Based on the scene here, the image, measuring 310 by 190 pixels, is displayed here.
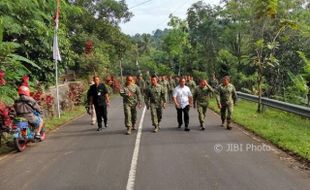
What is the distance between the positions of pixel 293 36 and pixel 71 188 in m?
22.2

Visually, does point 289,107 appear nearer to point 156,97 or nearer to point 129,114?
point 156,97

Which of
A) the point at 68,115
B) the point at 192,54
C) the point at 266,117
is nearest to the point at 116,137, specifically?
the point at 266,117

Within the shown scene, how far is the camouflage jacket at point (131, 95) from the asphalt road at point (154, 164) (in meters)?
1.14

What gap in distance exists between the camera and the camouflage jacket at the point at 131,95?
15.2 meters

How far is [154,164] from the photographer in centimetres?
980

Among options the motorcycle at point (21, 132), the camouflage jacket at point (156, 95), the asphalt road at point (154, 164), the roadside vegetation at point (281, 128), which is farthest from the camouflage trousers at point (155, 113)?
the motorcycle at point (21, 132)

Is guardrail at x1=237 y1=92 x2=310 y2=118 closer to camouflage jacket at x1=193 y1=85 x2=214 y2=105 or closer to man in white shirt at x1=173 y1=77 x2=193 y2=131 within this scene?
camouflage jacket at x1=193 y1=85 x2=214 y2=105

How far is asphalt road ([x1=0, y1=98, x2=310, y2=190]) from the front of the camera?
8.25 metres

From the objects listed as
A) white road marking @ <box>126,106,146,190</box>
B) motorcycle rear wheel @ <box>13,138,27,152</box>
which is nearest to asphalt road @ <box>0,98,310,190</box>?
white road marking @ <box>126,106,146,190</box>

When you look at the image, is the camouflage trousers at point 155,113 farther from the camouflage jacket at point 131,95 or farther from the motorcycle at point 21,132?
the motorcycle at point 21,132

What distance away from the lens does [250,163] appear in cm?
973

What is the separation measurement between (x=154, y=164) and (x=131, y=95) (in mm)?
5615

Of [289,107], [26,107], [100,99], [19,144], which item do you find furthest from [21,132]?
[289,107]

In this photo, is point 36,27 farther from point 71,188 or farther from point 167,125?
point 71,188
